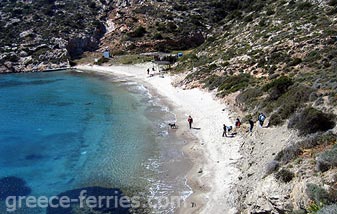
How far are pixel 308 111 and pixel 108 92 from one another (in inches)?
1448

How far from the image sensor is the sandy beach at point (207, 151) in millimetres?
19938

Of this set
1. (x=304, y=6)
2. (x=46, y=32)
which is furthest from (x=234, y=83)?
(x=46, y=32)

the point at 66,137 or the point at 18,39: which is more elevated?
the point at 18,39

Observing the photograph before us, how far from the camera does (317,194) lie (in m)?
12.8

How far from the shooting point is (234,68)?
155 ft

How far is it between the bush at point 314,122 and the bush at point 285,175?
5.49m

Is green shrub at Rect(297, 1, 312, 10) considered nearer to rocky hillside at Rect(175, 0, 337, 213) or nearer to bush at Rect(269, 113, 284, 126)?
rocky hillside at Rect(175, 0, 337, 213)

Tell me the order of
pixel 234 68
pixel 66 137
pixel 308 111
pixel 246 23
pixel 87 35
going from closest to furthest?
pixel 308 111 → pixel 66 137 → pixel 234 68 → pixel 246 23 → pixel 87 35

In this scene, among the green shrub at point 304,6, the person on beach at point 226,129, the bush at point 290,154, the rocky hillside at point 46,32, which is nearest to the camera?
the bush at point 290,154

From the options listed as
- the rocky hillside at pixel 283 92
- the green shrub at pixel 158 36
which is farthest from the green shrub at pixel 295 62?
the green shrub at pixel 158 36

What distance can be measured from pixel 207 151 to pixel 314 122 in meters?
8.77

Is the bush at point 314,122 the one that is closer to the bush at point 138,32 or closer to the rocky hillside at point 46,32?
the bush at point 138,32

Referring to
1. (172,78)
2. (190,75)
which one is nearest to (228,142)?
(190,75)

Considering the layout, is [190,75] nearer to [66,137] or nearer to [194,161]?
[66,137]
